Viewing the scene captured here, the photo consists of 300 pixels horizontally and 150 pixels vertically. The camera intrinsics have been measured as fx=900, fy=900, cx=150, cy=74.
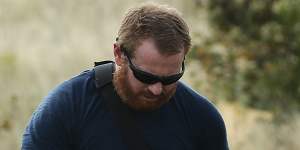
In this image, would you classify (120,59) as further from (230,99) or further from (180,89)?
(230,99)

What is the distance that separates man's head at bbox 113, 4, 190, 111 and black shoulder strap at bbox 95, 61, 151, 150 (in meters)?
0.04

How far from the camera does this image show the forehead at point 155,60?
3.67m

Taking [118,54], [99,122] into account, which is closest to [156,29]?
[118,54]

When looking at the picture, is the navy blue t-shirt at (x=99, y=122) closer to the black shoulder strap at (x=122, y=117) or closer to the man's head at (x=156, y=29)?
the black shoulder strap at (x=122, y=117)

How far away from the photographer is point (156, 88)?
374cm

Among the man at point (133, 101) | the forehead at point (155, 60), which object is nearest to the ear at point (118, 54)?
the man at point (133, 101)

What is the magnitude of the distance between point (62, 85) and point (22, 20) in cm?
963

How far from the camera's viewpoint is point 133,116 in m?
3.85

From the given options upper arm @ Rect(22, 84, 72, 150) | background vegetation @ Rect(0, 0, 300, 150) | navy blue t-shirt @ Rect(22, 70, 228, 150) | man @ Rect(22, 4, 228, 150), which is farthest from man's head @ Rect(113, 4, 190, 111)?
background vegetation @ Rect(0, 0, 300, 150)

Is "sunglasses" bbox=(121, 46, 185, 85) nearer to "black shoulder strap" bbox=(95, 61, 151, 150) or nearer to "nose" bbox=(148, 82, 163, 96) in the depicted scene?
"nose" bbox=(148, 82, 163, 96)

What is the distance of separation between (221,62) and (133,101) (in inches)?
278

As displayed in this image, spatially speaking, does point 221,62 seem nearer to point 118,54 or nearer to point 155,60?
point 118,54

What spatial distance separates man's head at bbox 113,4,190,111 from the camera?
368 centimetres

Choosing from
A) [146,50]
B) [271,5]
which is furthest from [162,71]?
[271,5]
